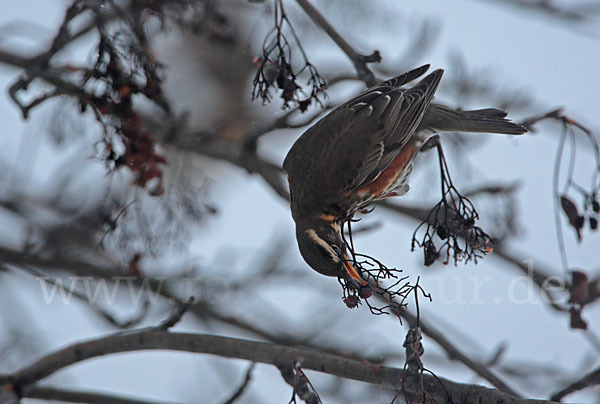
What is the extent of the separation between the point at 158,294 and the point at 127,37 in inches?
85.5

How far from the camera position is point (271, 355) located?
2660mm

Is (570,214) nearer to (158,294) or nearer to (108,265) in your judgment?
(158,294)

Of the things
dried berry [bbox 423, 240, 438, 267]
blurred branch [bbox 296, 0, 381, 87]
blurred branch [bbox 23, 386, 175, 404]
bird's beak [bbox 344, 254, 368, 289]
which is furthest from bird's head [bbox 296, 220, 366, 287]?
blurred branch [bbox 23, 386, 175, 404]

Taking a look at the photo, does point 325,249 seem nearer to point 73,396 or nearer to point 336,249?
point 336,249

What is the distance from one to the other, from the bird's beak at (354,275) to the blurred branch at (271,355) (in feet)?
1.34

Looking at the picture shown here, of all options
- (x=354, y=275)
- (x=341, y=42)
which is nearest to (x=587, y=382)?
(x=354, y=275)

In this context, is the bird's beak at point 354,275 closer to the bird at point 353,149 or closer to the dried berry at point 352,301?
the dried berry at point 352,301

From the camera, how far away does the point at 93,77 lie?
2.82 m

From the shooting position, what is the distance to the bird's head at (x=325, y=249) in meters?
2.46

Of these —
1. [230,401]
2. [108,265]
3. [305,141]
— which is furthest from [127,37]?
[108,265]

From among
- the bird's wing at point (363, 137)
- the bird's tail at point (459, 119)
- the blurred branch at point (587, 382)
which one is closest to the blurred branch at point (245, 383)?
the bird's wing at point (363, 137)

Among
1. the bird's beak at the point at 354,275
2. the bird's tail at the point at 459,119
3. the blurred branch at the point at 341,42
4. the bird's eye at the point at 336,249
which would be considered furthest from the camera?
the bird's tail at the point at 459,119

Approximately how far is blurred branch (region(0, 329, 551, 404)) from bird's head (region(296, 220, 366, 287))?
0.39m

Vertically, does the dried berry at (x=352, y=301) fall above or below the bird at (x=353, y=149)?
below
